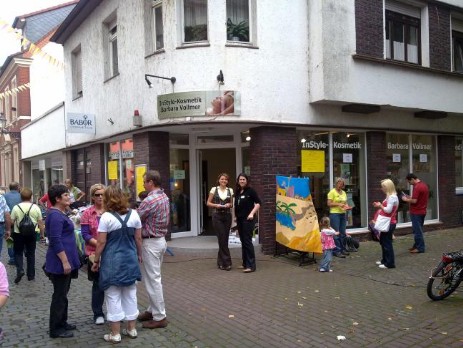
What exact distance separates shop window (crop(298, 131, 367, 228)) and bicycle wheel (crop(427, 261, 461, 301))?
4419 millimetres

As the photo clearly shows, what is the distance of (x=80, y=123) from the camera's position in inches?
500

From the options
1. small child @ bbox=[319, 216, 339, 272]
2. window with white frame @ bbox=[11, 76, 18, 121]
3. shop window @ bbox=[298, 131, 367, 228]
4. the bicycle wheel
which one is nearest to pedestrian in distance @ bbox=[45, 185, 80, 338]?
small child @ bbox=[319, 216, 339, 272]

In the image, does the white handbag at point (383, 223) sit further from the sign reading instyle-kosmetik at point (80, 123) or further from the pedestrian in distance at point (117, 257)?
the sign reading instyle-kosmetik at point (80, 123)

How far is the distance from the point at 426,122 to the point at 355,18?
403 cm

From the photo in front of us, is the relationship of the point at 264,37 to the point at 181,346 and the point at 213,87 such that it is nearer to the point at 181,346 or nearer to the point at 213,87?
the point at 213,87

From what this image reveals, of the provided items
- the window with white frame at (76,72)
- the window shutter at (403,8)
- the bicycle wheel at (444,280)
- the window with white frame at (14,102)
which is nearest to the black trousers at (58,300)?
the bicycle wheel at (444,280)

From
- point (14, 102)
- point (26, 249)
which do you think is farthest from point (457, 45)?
point (14, 102)

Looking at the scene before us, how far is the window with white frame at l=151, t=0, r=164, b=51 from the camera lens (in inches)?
388

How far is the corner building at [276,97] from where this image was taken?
907cm

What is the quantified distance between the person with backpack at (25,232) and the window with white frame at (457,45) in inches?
468

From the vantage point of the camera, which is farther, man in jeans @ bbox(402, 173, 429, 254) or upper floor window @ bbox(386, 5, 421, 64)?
upper floor window @ bbox(386, 5, 421, 64)

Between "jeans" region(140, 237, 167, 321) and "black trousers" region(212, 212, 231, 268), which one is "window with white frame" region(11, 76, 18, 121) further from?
"jeans" region(140, 237, 167, 321)

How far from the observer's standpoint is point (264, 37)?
361 inches

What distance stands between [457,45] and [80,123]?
11.4 meters
